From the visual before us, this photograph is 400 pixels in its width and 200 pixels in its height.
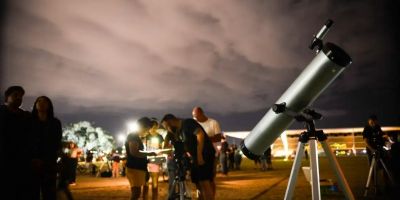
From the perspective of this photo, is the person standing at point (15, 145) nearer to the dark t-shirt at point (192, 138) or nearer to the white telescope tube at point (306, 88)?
the dark t-shirt at point (192, 138)

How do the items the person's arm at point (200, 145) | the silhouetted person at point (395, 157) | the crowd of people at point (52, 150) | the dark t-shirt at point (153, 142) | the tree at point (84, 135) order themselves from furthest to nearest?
the tree at point (84, 135) → the silhouetted person at point (395, 157) → the dark t-shirt at point (153, 142) → the person's arm at point (200, 145) → the crowd of people at point (52, 150)

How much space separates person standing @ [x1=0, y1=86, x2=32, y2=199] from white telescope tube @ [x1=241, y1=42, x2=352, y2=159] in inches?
104

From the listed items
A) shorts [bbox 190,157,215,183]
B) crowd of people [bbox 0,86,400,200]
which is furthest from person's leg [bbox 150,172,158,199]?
shorts [bbox 190,157,215,183]

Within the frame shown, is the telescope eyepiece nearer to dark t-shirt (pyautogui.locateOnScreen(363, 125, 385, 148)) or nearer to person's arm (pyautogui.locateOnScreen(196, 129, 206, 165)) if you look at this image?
person's arm (pyautogui.locateOnScreen(196, 129, 206, 165))

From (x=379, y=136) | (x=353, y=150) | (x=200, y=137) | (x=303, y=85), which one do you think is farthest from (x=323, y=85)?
(x=353, y=150)

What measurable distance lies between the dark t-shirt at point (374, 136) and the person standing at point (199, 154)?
14.1ft

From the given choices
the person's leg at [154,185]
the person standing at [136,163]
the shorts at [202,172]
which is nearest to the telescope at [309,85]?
the shorts at [202,172]

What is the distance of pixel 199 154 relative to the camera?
516 centimetres

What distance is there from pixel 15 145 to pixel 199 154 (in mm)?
2336

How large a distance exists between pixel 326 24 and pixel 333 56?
0.46 m

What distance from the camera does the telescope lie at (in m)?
3.07

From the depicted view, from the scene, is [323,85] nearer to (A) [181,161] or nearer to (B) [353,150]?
(A) [181,161]

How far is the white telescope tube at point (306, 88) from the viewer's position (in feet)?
10.1

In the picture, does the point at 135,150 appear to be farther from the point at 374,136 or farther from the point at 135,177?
the point at 374,136
